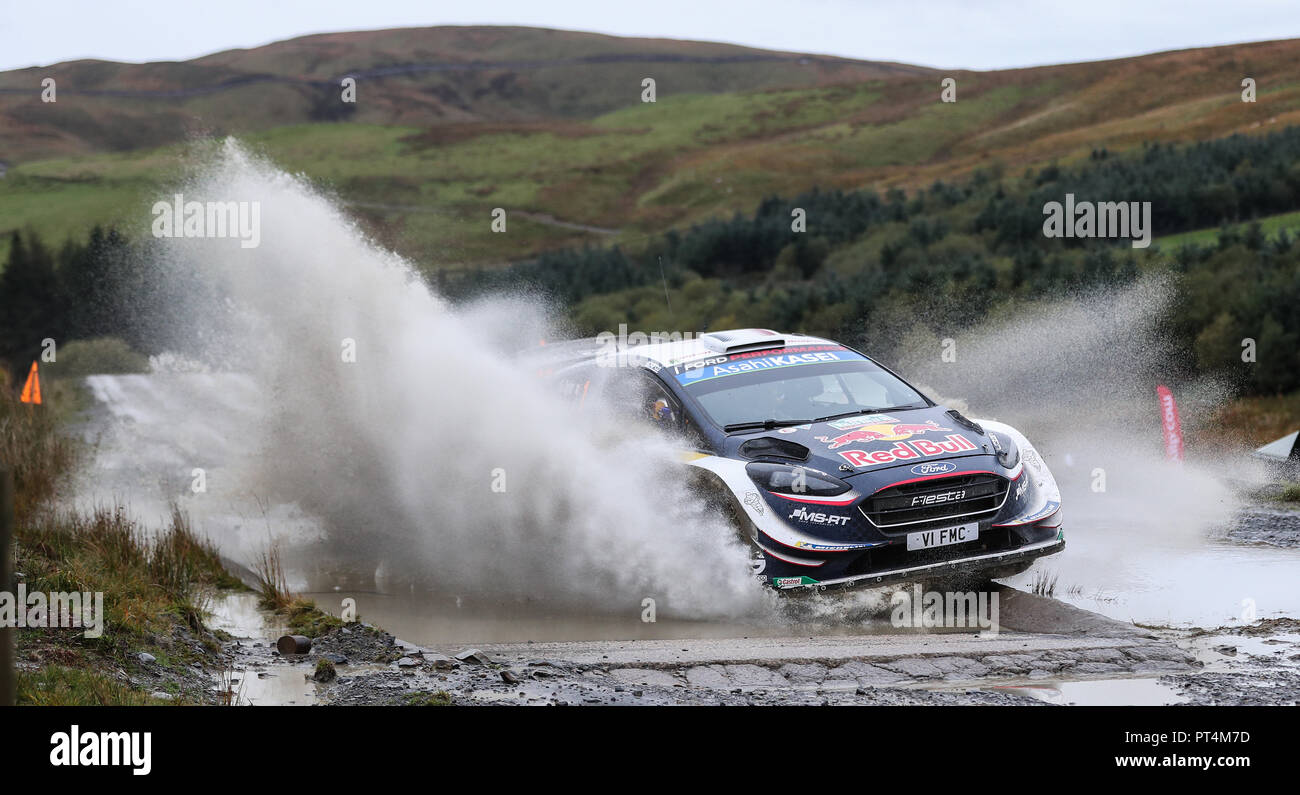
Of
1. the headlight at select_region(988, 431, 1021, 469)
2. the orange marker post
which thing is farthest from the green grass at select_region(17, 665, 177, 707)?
the orange marker post

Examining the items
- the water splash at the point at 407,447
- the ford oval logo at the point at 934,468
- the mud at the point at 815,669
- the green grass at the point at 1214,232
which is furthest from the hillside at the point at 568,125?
the ford oval logo at the point at 934,468

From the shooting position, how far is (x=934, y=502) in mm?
7824

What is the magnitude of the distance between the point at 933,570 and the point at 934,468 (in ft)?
2.03

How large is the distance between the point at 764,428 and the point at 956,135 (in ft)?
251

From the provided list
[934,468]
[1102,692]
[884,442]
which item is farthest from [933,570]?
[1102,692]

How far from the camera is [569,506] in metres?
9.10

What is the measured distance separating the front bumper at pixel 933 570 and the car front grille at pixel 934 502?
0.25 m

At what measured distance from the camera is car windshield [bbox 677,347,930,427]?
8.94 meters

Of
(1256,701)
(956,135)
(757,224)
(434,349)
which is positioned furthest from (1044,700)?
(956,135)

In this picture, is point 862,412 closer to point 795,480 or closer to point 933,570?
point 795,480

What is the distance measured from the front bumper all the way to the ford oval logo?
0.55 meters

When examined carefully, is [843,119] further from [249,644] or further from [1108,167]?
[249,644]

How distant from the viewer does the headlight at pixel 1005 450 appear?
27.0 feet

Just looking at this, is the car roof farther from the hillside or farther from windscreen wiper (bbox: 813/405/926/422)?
the hillside
